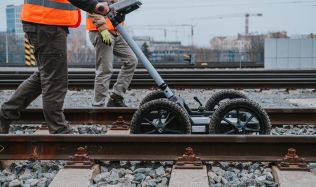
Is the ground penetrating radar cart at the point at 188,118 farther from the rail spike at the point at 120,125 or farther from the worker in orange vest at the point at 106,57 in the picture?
the worker in orange vest at the point at 106,57

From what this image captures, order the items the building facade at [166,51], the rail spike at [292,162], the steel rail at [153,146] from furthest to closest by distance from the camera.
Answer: the building facade at [166,51] < the steel rail at [153,146] < the rail spike at [292,162]

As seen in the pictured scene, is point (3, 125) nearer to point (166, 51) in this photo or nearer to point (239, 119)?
point (239, 119)

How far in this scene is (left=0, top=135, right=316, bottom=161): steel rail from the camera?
13.3 feet

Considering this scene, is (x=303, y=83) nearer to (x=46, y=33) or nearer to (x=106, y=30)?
(x=106, y=30)

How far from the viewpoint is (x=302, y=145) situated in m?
4.11

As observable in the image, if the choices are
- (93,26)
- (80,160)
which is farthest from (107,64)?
(80,160)

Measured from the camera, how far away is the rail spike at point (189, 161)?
3.83 metres

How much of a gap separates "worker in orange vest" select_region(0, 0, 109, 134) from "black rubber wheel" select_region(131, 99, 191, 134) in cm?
83

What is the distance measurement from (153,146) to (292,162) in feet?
3.80

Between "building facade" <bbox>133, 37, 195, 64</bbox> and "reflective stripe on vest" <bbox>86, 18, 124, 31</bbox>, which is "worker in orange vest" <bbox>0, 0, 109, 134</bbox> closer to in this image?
"reflective stripe on vest" <bbox>86, 18, 124, 31</bbox>

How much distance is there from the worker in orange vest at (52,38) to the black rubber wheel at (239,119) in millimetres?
1455

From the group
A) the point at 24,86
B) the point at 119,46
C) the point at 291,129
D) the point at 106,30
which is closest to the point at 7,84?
the point at 119,46

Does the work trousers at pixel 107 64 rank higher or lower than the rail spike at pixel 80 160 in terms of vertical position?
higher

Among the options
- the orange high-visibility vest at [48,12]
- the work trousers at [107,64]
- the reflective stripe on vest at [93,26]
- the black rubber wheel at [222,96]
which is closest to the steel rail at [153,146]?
the orange high-visibility vest at [48,12]
